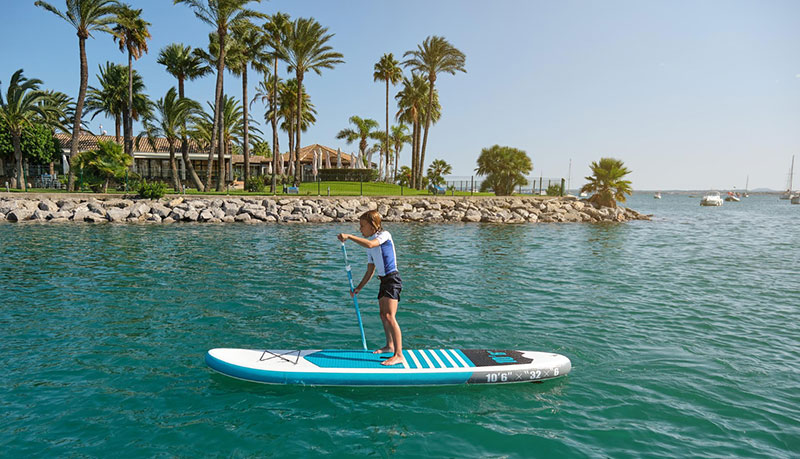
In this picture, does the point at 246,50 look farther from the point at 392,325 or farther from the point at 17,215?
the point at 392,325

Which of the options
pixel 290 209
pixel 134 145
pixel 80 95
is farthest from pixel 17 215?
pixel 134 145

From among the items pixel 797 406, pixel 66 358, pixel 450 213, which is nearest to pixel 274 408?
pixel 66 358

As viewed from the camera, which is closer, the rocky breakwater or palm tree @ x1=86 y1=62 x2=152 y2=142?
the rocky breakwater

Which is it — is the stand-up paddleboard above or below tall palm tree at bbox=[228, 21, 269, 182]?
below

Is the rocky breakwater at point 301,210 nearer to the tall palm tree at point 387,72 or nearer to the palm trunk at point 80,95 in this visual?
the palm trunk at point 80,95

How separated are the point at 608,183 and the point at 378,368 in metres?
37.1

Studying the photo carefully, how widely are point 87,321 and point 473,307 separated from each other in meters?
7.65

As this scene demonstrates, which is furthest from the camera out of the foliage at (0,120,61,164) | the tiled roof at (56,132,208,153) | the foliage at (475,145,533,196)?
the tiled roof at (56,132,208,153)

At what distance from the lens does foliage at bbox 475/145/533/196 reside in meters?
40.8

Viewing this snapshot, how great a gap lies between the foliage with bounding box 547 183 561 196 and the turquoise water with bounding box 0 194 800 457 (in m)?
26.2

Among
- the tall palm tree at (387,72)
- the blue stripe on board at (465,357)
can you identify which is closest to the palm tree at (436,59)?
the tall palm tree at (387,72)

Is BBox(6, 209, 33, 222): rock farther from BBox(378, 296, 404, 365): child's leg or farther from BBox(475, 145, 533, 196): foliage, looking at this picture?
BBox(475, 145, 533, 196): foliage

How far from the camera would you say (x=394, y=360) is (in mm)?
6117

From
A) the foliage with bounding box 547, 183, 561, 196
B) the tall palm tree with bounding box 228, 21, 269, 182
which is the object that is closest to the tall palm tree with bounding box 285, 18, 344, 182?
the tall palm tree with bounding box 228, 21, 269, 182
